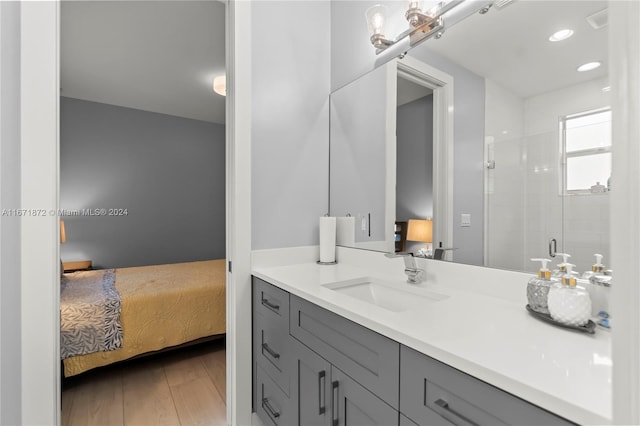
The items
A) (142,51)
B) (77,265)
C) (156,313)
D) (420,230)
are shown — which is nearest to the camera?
(420,230)

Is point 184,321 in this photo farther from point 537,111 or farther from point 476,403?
point 537,111

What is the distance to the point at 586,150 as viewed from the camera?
90 cm

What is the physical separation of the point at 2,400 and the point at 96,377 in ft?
4.18

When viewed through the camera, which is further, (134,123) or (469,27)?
(134,123)

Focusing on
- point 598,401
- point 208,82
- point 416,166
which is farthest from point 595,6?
point 208,82

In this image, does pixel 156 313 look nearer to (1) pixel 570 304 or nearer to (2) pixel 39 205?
(2) pixel 39 205

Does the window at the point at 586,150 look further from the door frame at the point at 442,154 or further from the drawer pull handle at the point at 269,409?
the drawer pull handle at the point at 269,409

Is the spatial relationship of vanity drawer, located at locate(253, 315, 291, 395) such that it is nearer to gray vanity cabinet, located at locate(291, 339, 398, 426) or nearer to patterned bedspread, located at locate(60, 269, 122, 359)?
gray vanity cabinet, located at locate(291, 339, 398, 426)

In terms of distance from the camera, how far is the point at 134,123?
171 inches

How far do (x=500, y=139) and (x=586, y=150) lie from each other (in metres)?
0.25

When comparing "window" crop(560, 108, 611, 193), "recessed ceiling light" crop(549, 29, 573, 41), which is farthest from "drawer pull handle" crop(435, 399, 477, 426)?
"recessed ceiling light" crop(549, 29, 573, 41)

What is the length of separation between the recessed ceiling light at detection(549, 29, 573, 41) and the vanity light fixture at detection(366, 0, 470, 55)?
1.36 ft

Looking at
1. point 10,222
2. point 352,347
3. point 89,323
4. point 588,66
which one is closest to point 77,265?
point 89,323

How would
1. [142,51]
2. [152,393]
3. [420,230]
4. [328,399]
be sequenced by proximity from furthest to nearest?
[142,51], [152,393], [420,230], [328,399]
